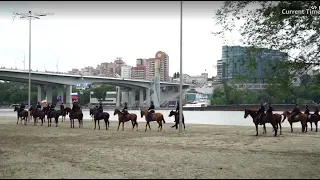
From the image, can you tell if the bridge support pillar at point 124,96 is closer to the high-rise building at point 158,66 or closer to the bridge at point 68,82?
the bridge at point 68,82

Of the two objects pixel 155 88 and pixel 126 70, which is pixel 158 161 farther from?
pixel 126 70

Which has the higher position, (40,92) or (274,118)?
(40,92)

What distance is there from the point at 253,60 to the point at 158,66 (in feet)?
509

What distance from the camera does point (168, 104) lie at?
155250 millimetres

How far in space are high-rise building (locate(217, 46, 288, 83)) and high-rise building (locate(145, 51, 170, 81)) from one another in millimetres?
149588

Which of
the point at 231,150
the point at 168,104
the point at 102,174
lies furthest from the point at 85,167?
the point at 168,104

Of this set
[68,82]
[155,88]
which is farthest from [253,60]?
[155,88]

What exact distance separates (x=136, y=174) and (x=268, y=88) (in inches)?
228

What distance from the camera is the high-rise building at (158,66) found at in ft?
547

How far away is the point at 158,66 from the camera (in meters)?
167

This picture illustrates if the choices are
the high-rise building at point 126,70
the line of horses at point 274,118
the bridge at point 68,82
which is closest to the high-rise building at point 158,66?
the high-rise building at point 126,70

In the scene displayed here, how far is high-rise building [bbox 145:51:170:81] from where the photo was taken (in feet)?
547

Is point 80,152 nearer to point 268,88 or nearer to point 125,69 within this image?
point 268,88

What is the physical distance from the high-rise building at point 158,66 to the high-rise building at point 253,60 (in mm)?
149588
